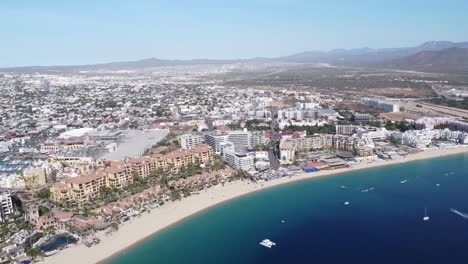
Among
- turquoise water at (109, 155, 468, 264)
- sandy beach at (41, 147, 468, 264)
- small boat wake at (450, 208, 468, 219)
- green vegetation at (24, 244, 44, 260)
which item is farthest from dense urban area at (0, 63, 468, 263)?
small boat wake at (450, 208, 468, 219)

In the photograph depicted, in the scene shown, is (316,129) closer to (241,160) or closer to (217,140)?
(217,140)

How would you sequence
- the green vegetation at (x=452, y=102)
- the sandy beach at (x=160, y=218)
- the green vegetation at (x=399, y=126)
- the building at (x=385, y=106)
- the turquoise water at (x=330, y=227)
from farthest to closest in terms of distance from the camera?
the green vegetation at (x=452, y=102) < the building at (x=385, y=106) < the green vegetation at (x=399, y=126) < the sandy beach at (x=160, y=218) < the turquoise water at (x=330, y=227)

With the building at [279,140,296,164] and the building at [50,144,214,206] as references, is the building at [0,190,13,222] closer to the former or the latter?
the building at [50,144,214,206]

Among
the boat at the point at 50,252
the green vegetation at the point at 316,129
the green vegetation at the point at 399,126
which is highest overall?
the green vegetation at the point at 316,129

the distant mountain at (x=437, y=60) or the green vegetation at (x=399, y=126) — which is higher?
the distant mountain at (x=437, y=60)

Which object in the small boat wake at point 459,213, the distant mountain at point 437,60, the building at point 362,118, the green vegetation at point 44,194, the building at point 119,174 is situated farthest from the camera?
the distant mountain at point 437,60

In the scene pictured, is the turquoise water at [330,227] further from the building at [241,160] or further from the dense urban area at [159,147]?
the building at [241,160]

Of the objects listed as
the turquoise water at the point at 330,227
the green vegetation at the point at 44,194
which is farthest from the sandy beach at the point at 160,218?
the green vegetation at the point at 44,194

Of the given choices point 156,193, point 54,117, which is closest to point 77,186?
point 156,193

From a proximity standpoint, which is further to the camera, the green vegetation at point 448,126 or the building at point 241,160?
the green vegetation at point 448,126
